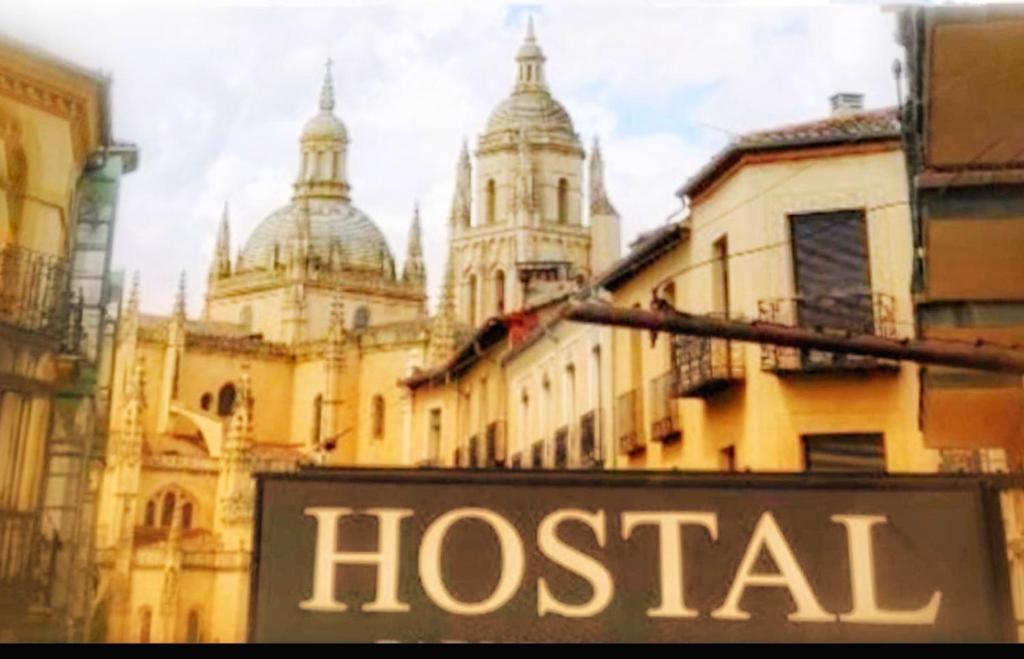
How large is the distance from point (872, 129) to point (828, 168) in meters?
0.53

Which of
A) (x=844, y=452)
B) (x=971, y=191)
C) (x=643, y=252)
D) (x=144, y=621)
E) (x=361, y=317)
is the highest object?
(x=361, y=317)

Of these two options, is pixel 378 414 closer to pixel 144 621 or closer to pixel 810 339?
pixel 144 621

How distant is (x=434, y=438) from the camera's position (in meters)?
20.9

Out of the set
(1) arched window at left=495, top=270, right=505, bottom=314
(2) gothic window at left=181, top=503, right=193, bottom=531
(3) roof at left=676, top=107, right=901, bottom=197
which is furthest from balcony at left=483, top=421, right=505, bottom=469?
(1) arched window at left=495, top=270, right=505, bottom=314

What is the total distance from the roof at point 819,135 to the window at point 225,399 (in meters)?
32.4

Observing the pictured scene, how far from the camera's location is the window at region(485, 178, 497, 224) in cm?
4784

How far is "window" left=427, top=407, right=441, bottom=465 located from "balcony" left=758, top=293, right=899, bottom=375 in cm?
940

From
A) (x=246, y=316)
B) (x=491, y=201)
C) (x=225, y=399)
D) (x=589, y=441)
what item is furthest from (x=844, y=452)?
(x=491, y=201)

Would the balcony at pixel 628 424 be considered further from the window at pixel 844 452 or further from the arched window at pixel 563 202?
the arched window at pixel 563 202

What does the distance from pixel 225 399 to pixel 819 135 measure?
1305 inches

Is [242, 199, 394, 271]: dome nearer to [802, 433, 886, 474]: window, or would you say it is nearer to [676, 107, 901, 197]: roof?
[676, 107, 901, 197]: roof

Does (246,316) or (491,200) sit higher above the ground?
(491,200)

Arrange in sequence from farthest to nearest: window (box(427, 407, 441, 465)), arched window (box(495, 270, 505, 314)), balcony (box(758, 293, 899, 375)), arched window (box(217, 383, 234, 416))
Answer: arched window (box(495, 270, 505, 314)) → arched window (box(217, 383, 234, 416)) → window (box(427, 407, 441, 465)) → balcony (box(758, 293, 899, 375))

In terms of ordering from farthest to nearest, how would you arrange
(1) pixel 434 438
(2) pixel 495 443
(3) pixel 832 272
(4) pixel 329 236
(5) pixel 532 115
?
1. (4) pixel 329 236
2. (5) pixel 532 115
3. (1) pixel 434 438
4. (2) pixel 495 443
5. (3) pixel 832 272
